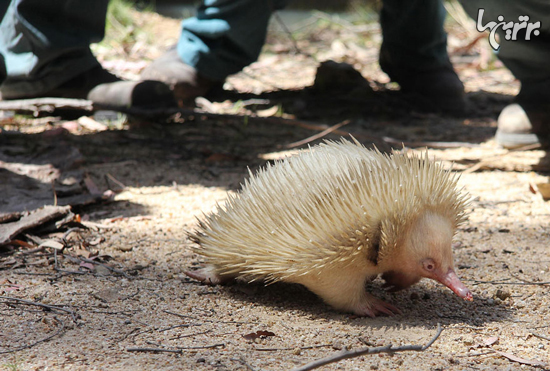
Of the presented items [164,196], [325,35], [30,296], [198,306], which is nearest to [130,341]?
[198,306]

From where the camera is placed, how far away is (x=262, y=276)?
2.00m

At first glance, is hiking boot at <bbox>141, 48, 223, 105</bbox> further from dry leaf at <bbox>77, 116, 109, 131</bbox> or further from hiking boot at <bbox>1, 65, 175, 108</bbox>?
dry leaf at <bbox>77, 116, 109, 131</bbox>

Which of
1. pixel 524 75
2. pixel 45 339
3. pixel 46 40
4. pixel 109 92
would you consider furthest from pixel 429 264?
pixel 46 40

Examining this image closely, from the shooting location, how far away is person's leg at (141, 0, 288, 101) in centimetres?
411

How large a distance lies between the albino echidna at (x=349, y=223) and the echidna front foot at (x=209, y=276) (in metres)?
0.16

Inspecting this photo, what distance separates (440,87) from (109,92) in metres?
2.44

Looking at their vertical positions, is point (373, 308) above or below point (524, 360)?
below

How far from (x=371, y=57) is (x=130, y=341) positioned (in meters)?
5.29

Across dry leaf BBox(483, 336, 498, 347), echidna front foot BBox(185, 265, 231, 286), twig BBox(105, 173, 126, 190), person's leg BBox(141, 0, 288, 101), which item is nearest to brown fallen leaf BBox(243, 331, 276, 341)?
echidna front foot BBox(185, 265, 231, 286)

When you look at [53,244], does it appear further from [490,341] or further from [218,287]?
[490,341]

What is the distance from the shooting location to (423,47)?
15.2 feet

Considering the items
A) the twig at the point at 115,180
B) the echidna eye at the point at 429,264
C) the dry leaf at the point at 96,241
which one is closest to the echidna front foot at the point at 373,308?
the echidna eye at the point at 429,264

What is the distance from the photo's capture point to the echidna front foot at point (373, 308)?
6.26 ft

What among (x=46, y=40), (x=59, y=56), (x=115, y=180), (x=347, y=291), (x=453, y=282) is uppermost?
(x=46, y=40)
